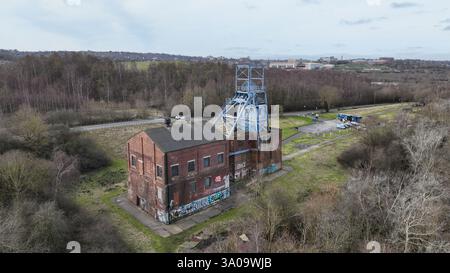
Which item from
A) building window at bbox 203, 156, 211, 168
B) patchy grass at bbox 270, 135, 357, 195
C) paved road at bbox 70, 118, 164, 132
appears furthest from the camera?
paved road at bbox 70, 118, 164, 132

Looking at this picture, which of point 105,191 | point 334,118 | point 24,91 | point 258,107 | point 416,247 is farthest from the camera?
point 334,118

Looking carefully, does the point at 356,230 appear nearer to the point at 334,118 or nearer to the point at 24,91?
the point at 334,118

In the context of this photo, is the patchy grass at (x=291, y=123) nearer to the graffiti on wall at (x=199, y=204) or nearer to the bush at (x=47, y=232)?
the graffiti on wall at (x=199, y=204)

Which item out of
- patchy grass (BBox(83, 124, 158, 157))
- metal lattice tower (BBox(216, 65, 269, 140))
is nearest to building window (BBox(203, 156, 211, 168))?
metal lattice tower (BBox(216, 65, 269, 140))

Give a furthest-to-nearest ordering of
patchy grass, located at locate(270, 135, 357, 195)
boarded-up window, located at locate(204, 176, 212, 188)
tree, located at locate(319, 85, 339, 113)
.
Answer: tree, located at locate(319, 85, 339, 113) → patchy grass, located at locate(270, 135, 357, 195) → boarded-up window, located at locate(204, 176, 212, 188)

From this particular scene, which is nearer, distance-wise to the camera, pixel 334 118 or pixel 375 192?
pixel 375 192

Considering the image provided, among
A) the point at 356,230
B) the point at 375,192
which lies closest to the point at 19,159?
the point at 356,230

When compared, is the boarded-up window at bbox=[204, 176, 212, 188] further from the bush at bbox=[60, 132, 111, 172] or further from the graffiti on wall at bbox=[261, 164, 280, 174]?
the bush at bbox=[60, 132, 111, 172]
